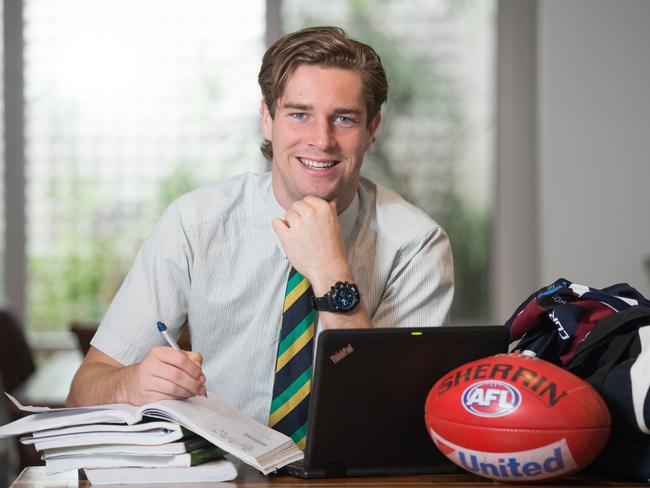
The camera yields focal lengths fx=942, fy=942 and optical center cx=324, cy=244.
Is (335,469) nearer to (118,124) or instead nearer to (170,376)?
(170,376)

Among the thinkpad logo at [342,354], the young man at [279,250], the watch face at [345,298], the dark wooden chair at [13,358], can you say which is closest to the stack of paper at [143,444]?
the thinkpad logo at [342,354]

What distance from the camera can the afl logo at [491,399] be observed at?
1235 millimetres

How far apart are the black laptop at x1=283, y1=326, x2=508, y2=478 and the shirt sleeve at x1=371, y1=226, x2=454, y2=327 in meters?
0.56

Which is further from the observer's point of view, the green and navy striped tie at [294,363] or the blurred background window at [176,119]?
the blurred background window at [176,119]

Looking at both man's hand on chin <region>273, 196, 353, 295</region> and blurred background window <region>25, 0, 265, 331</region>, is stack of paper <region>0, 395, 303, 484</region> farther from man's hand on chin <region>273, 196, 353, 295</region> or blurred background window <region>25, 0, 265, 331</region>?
blurred background window <region>25, 0, 265, 331</region>

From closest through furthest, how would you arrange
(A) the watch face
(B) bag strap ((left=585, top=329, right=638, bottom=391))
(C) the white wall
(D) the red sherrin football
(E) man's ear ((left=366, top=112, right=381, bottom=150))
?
(D) the red sherrin football, (B) bag strap ((left=585, top=329, right=638, bottom=391)), (A) the watch face, (E) man's ear ((left=366, top=112, right=381, bottom=150)), (C) the white wall

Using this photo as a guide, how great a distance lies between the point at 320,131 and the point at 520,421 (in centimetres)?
89

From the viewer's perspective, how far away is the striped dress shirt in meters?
1.94

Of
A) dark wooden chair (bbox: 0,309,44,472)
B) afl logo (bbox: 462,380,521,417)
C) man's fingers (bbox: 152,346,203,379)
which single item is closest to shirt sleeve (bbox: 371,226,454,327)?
man's fingers (bbox: 152,346,203,379)

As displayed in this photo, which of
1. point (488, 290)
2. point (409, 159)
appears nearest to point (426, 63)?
point (409, 159)

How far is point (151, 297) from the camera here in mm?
1951

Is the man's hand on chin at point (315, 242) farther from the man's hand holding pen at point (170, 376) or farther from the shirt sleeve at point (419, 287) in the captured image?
the man's hand holding pen at point (170, 376)

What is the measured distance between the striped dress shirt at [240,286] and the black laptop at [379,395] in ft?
1.87

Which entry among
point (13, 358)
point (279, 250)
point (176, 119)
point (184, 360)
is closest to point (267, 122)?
point (279, 250)
